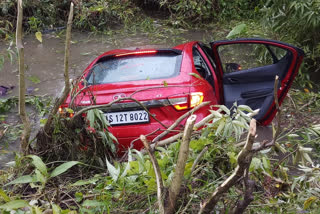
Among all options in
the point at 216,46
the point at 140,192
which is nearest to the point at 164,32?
the point at 216,46

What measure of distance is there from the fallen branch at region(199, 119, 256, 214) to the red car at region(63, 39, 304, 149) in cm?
136

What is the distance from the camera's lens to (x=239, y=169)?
A: 1.60m

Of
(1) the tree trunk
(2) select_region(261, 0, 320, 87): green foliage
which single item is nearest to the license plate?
(1) the tree trunk

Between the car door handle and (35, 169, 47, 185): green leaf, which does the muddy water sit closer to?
the car door handle

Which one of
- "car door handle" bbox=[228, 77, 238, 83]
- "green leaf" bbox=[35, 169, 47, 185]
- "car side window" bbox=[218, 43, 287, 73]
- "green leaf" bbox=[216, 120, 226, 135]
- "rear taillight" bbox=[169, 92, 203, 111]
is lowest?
"car side window" bbox=[218, 43, 287, 73]

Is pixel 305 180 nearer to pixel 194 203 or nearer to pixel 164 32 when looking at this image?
pixel 194 203

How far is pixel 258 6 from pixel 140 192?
978 cm

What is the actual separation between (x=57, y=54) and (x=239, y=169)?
8.05 metres

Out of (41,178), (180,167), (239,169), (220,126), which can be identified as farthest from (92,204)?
(220,126)

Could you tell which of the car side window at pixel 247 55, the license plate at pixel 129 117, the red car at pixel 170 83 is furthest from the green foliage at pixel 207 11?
the license plate at pixel 129 117

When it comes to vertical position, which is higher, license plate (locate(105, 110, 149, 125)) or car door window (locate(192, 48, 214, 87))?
car door window (locate(192, 48, 214, 87))

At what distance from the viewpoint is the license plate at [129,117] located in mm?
3836

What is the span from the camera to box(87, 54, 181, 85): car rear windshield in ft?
13.7

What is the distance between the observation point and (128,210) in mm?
1925
